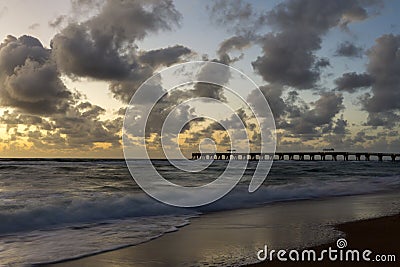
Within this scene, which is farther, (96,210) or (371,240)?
(96,210)

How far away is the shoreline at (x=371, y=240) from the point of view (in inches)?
246

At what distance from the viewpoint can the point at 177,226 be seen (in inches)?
428

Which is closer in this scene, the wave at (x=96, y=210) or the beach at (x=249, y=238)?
the beach at (x=249, y=238)

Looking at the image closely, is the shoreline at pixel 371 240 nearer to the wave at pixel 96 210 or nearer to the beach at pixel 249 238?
the beach at pixel 249 238

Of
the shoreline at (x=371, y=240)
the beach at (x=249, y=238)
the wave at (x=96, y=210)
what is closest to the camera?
the shoreline at (x=371, y=240)

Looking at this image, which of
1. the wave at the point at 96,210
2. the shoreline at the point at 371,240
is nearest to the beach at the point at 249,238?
the shoreline at the point at 371,240

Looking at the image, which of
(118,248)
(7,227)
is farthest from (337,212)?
(7,227)

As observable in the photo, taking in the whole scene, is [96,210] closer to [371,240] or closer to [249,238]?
[249,238]

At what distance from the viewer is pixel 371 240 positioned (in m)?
7.92

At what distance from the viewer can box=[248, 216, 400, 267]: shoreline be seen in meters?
6.25

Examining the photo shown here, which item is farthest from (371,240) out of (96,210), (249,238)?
(96,210)

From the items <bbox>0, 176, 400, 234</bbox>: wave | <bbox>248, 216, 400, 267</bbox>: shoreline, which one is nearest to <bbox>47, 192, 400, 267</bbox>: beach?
<bbox>248, 216, 400, 267</bbox>: shoreline

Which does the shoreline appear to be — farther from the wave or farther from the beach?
the wave

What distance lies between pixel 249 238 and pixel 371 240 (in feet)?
7.92
